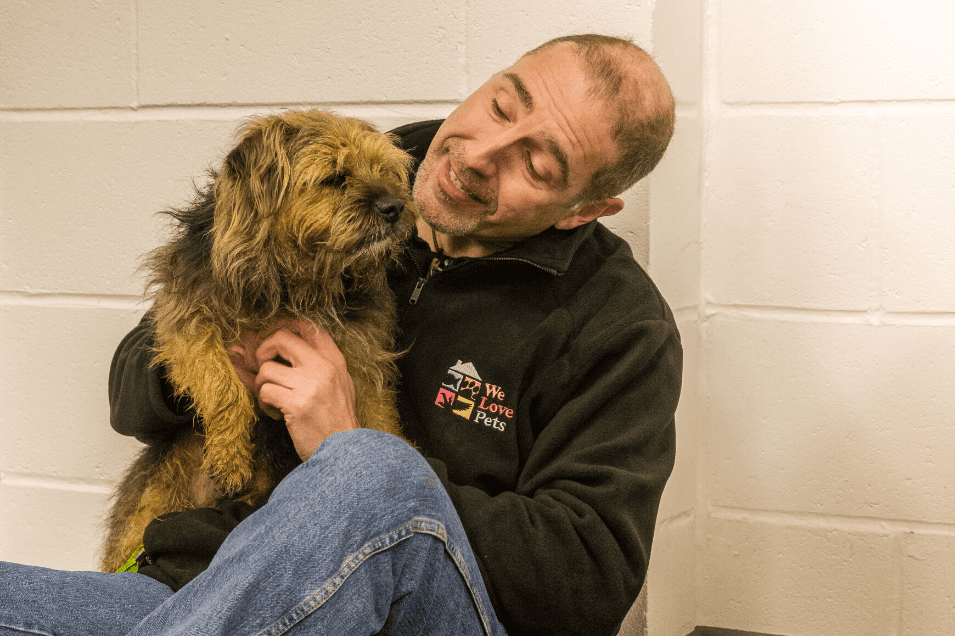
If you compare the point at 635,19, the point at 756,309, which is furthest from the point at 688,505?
the point at 635,19

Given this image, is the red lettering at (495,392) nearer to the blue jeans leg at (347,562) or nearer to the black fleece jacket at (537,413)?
the black fleece jacket at (537,413)

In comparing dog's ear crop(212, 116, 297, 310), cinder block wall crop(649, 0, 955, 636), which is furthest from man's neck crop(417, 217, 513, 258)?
cinder block wall crop(649, 0, 955, 636)

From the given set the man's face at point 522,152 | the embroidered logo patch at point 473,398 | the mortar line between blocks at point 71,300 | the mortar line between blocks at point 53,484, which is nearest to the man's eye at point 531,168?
the man's face at point 522,152

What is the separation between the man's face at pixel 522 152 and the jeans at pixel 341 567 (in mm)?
581

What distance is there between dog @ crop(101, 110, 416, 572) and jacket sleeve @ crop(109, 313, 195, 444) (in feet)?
0.10

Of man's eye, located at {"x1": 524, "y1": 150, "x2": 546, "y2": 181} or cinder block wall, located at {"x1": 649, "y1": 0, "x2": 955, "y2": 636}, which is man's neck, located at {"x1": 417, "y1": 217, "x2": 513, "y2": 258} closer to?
man's eye, located at {"x1": 524, "y1": 150, "x2": 546, "y2": 181}

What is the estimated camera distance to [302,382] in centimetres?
152

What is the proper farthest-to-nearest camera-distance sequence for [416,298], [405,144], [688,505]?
[688,505] < [405,144] < [416,298]

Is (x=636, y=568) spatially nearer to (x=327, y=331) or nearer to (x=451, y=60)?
(x=327, y=331)

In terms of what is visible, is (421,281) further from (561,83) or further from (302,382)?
(561,83)

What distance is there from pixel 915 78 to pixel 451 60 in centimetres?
115

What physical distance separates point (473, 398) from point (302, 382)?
338mm

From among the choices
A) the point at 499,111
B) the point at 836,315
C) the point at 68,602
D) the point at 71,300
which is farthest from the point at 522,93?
the point at 71,300

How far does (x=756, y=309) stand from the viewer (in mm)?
2139
